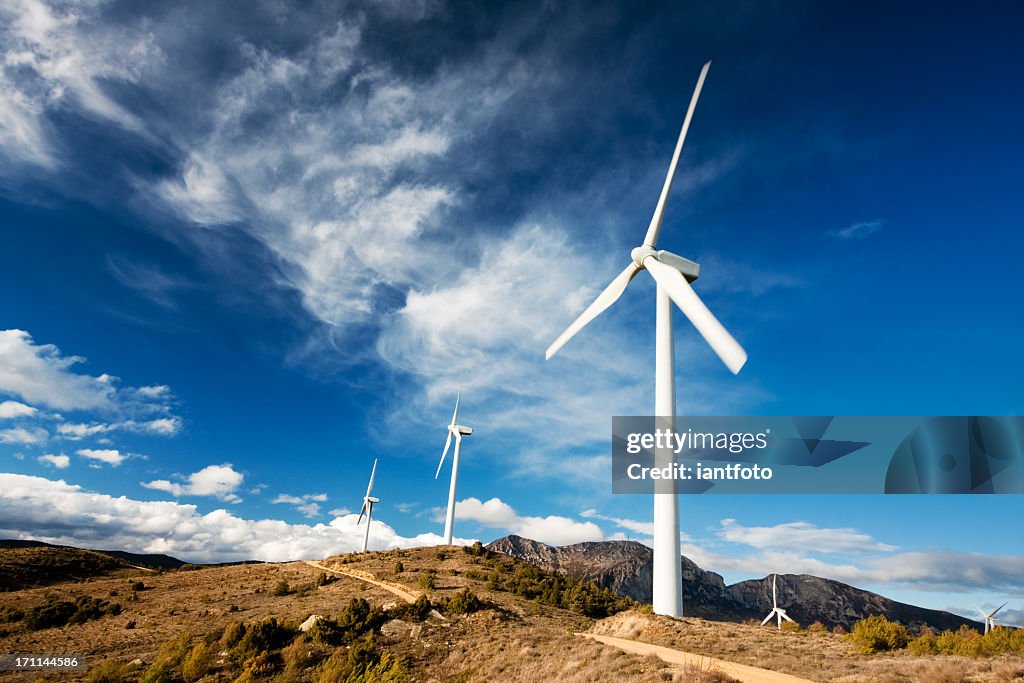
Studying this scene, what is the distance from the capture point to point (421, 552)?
8750 centimetres

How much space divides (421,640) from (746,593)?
640 feet

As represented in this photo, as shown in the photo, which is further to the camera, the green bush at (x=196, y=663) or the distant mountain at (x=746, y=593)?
the distant mountain at (x=746, y=593)

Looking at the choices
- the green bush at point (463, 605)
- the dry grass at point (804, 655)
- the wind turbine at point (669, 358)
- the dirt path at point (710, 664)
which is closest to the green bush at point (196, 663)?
the green bush at point (463, 605)

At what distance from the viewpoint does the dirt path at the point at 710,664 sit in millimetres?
18859

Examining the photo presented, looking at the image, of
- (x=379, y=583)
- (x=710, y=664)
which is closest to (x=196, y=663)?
(x=710, y=664)

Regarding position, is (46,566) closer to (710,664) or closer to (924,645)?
(710,664)

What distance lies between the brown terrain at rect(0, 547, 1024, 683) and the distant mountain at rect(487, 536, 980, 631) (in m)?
125

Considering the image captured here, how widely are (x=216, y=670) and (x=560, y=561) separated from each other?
180279mm

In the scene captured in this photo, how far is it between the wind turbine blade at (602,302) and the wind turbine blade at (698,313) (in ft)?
8.21

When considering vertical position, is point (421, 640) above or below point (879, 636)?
below

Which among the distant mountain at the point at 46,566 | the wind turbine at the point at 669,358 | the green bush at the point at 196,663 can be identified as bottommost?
the distant mountain at the point at 46,566

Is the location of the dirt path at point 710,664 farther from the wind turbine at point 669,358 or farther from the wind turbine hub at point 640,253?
the wind turbine hub at point 640,253

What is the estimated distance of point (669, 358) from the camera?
109 ft

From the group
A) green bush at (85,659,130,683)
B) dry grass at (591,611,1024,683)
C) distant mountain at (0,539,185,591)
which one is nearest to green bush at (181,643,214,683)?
green bush at (85,659,130,683)
